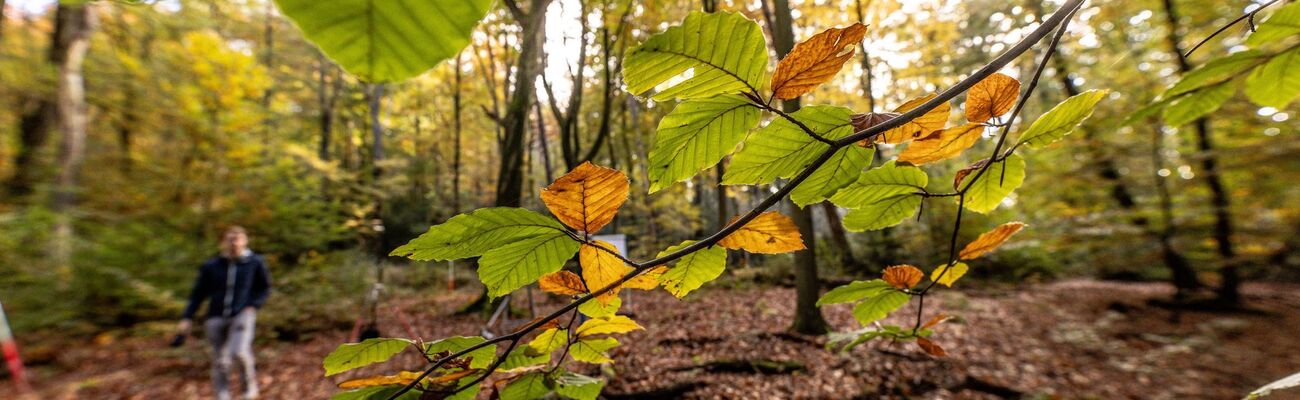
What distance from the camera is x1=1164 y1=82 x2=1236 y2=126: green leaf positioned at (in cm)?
62

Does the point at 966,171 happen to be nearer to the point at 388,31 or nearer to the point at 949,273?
the point at 949,273

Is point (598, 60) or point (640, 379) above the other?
point (598, 60)

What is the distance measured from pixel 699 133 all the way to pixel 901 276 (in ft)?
1.34

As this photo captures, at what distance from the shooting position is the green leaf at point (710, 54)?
397mm

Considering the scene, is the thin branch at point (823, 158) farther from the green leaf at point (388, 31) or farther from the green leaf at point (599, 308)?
the green leaf at point (388, 31)

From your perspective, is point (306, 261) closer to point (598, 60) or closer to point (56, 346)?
point (56, 346)

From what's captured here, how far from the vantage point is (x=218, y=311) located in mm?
4078

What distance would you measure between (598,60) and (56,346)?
7631mm

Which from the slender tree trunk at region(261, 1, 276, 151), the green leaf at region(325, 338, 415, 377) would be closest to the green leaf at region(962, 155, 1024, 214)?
the green leaf at region(325, 338, 415, 377)

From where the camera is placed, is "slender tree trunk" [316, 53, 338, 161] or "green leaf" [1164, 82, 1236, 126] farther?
"slender tree trunk" [316, 53, 338, 161]

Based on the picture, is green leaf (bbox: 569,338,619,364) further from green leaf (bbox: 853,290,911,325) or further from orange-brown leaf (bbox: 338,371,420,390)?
green leaf (bbox: 853,290,911,325)

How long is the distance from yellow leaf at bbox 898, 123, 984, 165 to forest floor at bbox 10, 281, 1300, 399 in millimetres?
2323

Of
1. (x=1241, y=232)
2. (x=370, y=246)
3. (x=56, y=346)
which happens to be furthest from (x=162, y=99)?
(x=1241, y=232)

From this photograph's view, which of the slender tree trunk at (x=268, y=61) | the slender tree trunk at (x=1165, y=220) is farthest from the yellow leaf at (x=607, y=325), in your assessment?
the slender tree trunk at (x=268, y=61)
